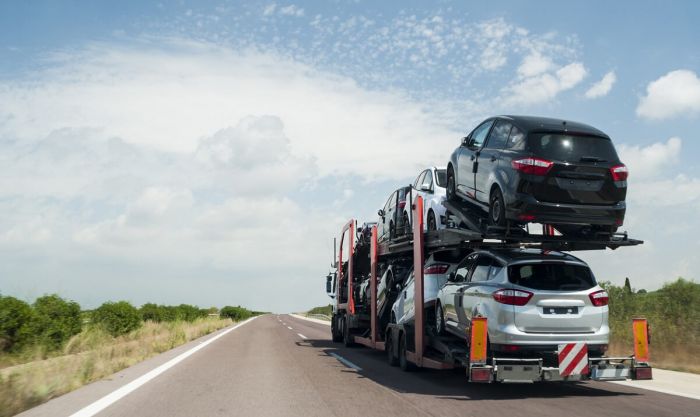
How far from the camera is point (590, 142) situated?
926 cm

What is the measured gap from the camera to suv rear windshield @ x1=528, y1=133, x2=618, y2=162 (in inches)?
357

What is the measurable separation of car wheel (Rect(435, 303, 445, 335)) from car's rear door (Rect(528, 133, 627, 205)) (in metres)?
3.01

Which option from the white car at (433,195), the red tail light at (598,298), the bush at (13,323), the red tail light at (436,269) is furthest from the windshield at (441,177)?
the bush at (13,323)

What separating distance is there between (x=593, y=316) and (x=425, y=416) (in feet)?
10.4

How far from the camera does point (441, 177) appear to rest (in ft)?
43.9

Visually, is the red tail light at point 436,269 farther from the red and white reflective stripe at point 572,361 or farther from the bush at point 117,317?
the bush at point 117,317

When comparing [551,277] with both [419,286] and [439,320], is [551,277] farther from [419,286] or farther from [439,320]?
[419,286]

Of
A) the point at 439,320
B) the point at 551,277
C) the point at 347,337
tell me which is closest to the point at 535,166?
the point at 551,277

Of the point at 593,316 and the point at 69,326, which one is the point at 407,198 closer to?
the point at 593,316

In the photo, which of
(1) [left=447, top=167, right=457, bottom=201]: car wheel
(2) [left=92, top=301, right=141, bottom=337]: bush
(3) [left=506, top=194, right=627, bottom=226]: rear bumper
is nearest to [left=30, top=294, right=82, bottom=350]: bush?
(2) [left=92, top=301, right=141, bottom=337]: bush

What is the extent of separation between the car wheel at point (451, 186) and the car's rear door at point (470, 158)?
29 centimetres

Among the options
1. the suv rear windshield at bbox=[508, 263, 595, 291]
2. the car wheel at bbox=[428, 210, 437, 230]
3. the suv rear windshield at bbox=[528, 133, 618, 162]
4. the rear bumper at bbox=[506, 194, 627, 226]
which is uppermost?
the suv rear windshield at bbox=[528, 133, 618, 162]

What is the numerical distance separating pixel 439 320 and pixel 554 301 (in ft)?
8.74

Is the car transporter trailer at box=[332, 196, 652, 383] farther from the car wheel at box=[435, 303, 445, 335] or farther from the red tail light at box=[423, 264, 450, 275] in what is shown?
the red tail light at box=[423, 264, 450, 275]
